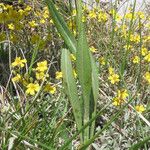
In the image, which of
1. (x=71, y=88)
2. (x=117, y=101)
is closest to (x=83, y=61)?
(x=71, y=88)

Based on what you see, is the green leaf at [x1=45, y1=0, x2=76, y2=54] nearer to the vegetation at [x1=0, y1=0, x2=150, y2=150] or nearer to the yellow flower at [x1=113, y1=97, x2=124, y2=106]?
the vegetation at [x1=0, y1=0, x2=150, y2=150]

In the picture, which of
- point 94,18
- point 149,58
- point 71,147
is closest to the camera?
point 71,147

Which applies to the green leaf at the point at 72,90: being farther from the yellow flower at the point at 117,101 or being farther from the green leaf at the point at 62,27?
the yellow flower at the point at 117,101

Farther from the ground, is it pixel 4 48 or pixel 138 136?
pixel 4 48

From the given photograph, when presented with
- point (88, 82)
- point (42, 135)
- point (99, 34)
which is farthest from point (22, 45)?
point (88, 82)

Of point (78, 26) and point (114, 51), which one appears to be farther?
point (114, 51)

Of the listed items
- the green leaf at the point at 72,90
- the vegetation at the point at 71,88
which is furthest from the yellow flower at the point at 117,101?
the green leaf at the point at 72,90

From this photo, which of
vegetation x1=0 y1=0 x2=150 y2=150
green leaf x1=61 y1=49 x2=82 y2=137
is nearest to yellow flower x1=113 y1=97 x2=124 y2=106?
vegetation x1=0 y1=0 x2=150 y2=150

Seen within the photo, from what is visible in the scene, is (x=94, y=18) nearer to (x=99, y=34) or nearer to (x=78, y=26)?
(x=99, y=34)

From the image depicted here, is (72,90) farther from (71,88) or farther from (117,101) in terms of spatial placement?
(117,101)
